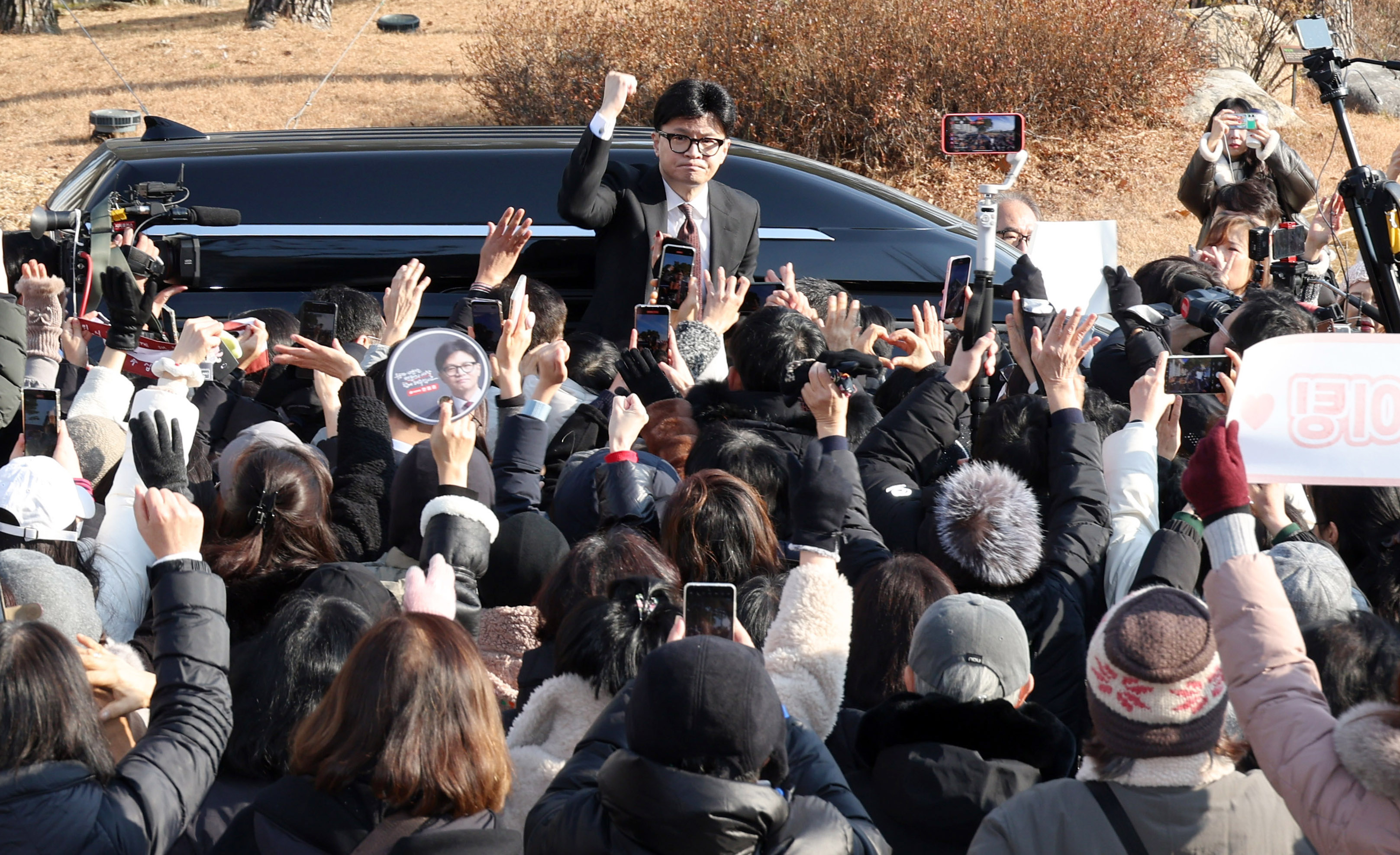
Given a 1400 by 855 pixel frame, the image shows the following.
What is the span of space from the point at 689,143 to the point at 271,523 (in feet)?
9.63

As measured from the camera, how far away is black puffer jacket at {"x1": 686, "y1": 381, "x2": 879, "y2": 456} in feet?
12.5

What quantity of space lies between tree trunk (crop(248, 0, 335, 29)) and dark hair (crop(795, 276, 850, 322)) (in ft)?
39.3

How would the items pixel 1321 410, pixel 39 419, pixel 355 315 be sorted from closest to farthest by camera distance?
pixel 1321 410
pixel 39 419
pixel 355 315

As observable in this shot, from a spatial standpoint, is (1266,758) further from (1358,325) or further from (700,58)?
(700,58)

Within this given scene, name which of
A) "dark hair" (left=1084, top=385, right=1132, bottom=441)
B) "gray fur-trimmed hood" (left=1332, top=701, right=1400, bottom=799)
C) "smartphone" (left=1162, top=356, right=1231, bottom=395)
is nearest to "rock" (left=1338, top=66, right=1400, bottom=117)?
"dark hair" (left=1084, top=385, right=1132, bottom=441)

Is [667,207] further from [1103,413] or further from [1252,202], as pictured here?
[1252,202]

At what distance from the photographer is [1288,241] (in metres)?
5.55

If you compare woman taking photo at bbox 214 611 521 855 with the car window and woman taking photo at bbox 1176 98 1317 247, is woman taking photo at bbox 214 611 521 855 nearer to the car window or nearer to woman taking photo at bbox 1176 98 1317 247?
the car window

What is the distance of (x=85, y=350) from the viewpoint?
4.88 metres

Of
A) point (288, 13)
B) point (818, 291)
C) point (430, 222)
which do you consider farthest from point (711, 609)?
point (288, 13)

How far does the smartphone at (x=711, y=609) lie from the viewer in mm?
2254

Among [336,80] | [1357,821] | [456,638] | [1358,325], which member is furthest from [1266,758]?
[336,80]

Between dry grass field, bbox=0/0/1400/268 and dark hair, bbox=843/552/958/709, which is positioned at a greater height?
dry grass field, bbox=0/0/1400/268

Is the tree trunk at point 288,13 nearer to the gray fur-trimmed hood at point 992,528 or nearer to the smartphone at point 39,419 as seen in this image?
the smartphone at point 39,419
